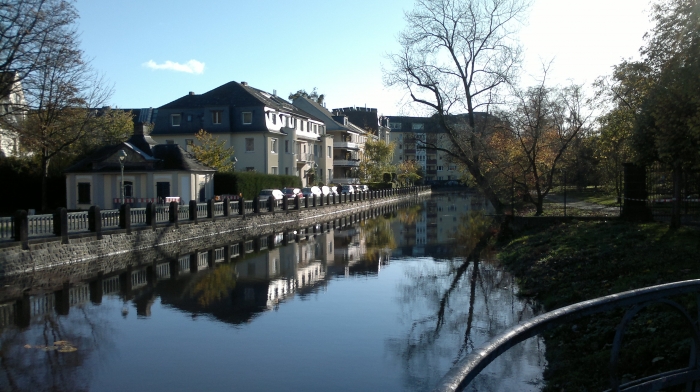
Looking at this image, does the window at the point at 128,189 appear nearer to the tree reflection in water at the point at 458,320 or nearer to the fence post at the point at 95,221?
the fence post at the point at 95,221

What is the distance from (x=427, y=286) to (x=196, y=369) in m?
9.12

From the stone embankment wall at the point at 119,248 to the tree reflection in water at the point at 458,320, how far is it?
10.6 metres

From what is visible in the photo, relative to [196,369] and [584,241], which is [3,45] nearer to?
[196,369]

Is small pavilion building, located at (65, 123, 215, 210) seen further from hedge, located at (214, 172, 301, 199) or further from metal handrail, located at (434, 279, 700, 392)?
metal handrail, located at (434, 279, 700, 392)

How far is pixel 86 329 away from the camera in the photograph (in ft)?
42.3

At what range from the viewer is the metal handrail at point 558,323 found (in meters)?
2.58

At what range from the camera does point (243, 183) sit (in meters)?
47.8

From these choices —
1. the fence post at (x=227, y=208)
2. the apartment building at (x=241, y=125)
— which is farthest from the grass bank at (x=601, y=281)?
the apartment building at (x=241, y=125)

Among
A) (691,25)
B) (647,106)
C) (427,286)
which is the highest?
(691,25)

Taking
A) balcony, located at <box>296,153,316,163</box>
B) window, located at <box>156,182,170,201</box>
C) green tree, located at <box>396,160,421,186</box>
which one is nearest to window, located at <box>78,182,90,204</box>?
window, located at <box>156,182,170,201</box>

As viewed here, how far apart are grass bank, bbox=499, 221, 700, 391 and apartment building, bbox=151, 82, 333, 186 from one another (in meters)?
40.5

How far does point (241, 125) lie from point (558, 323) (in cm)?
5905

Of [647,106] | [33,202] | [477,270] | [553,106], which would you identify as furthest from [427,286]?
[33,202]

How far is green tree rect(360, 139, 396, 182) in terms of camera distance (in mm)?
84000
